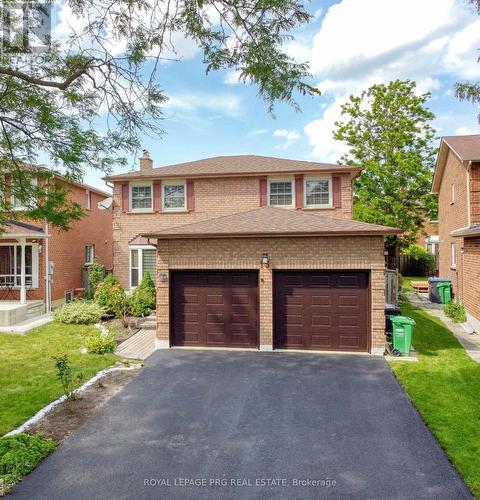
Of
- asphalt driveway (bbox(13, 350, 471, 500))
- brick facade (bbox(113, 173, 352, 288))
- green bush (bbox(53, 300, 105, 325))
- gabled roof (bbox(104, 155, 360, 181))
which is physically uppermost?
gabled roof (bbox(104, 155, 360, 181))

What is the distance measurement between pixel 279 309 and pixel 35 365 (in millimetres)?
7155

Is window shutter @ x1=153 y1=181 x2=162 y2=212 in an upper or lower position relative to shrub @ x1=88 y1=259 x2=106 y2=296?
upper

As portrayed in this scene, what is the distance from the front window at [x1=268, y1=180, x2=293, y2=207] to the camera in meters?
18.0

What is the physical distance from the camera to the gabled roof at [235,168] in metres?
17.6

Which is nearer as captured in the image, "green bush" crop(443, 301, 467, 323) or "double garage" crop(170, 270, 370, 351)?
"double garage" crop(170, 270, 370, 351)

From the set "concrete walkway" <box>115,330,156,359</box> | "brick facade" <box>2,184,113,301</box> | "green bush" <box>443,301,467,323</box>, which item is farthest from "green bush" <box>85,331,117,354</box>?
"green bush" <box>443,301,467,323</box>

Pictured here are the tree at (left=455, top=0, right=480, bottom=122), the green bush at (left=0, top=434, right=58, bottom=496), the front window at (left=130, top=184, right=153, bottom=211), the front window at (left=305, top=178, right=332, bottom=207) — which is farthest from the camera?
A: the front window at (left=130, top=184, right=153, bottom=211)

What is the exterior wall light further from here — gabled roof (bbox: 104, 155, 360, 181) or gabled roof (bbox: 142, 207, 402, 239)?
gabled roof (bbox: 104, 155, 360, 181)

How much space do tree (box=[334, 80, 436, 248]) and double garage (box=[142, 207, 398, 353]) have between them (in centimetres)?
1425

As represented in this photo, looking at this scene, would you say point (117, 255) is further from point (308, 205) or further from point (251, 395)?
point (251, 395)

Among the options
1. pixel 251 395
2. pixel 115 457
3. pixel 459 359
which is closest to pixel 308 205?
pixel 459 359

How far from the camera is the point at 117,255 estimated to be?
61.6 ft

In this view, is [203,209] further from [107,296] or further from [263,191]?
[107,296]

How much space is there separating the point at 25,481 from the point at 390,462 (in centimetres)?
523
